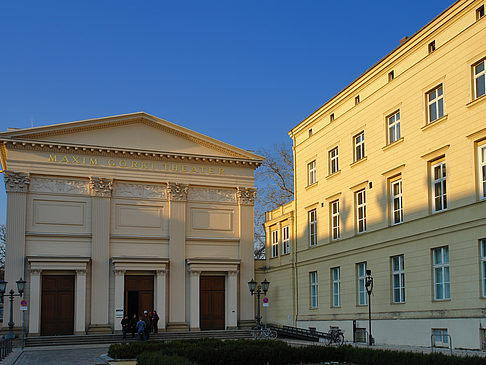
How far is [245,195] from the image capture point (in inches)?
1884

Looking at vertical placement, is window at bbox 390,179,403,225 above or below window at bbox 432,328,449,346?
above

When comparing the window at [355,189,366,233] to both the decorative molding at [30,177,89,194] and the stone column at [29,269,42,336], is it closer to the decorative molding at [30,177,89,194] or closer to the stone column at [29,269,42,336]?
the decorative molding at [30,177,89,194]

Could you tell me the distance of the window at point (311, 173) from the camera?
4114cm

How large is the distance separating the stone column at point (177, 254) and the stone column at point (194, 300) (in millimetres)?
538

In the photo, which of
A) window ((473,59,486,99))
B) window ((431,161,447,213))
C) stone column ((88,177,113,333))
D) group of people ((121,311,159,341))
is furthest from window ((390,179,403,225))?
stone column ((88,177,113,333))

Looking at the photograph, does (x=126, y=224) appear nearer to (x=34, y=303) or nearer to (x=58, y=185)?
(x=58, y=185)

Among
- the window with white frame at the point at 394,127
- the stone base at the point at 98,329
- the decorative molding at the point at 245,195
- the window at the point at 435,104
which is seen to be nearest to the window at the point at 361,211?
the window with white frame at the point at 394,127

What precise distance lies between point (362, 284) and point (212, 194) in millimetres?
16180

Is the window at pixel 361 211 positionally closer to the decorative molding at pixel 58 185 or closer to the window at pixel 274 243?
the window at pixel 274 243

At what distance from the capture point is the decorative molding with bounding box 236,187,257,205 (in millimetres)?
47594

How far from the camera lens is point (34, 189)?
4225 cm

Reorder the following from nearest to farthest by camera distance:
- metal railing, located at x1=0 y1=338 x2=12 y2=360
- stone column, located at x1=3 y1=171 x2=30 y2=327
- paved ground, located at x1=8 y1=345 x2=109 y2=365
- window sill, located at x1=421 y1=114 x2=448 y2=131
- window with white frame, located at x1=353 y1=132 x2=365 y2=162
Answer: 1. paved ground, located at x1=8 y1=345 x2=109 y2=365
2. window sill, located at x1=421 y1=114 x2=448 y2=131
3. metal railing, located at x1=0 y1=338 x2=12 y2=360
4. window with white frame, located at x1=353 y1=132 x2=365 y2=162
5. stone column, located at x1=3 y1=171 x2=30 y2=327

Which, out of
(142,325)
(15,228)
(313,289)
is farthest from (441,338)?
(15,228)

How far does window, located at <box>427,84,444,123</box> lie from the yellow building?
0.05 m
